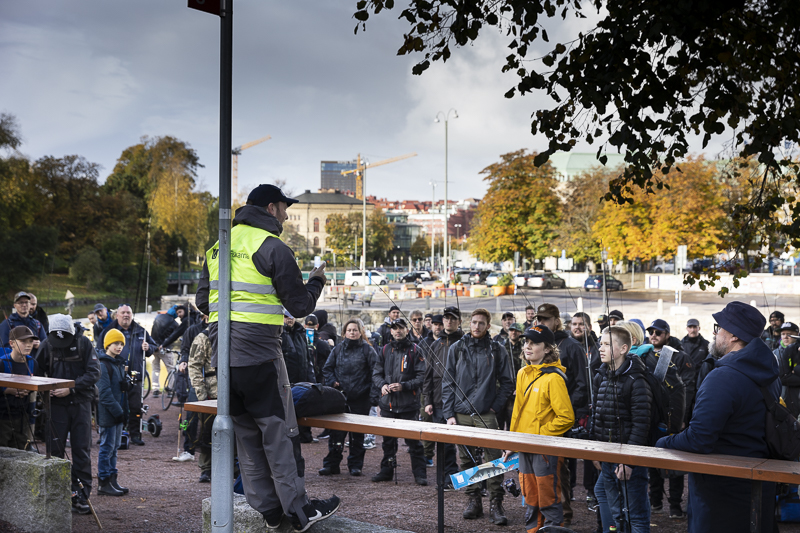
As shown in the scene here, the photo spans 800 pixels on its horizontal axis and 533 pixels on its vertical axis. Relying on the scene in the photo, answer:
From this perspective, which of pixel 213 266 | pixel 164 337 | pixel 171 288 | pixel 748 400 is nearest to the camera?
pixel 748 400

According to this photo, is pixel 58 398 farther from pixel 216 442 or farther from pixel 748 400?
pixel 748 400

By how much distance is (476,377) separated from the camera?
679cm

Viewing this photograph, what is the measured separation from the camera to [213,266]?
3961 millimetres

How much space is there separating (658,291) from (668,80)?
4116 cm

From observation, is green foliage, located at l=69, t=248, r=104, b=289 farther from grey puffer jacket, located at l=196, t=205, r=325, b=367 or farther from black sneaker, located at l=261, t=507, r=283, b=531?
grey puffer jacket, located at l=196, t=205, r=325, b=367

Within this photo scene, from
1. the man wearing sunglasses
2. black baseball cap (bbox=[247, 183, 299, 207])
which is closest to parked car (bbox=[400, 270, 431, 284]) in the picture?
the man wearing sunglasses

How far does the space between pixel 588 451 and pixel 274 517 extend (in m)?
1.82

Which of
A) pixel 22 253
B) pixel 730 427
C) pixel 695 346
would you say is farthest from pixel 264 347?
pixel 22 253

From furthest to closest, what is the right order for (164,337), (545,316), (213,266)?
(164,337) < (545,316) < (213,266)

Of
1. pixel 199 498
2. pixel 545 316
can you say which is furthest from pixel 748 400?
pixel 199 498

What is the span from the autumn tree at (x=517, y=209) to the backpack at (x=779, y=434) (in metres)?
41.2

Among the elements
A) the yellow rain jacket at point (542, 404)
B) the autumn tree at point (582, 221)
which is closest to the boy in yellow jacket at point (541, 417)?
the yellow rain jacket at point (542, 404)

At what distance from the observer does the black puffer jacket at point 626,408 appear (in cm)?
497

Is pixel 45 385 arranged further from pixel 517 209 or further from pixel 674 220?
pixel 517 209
